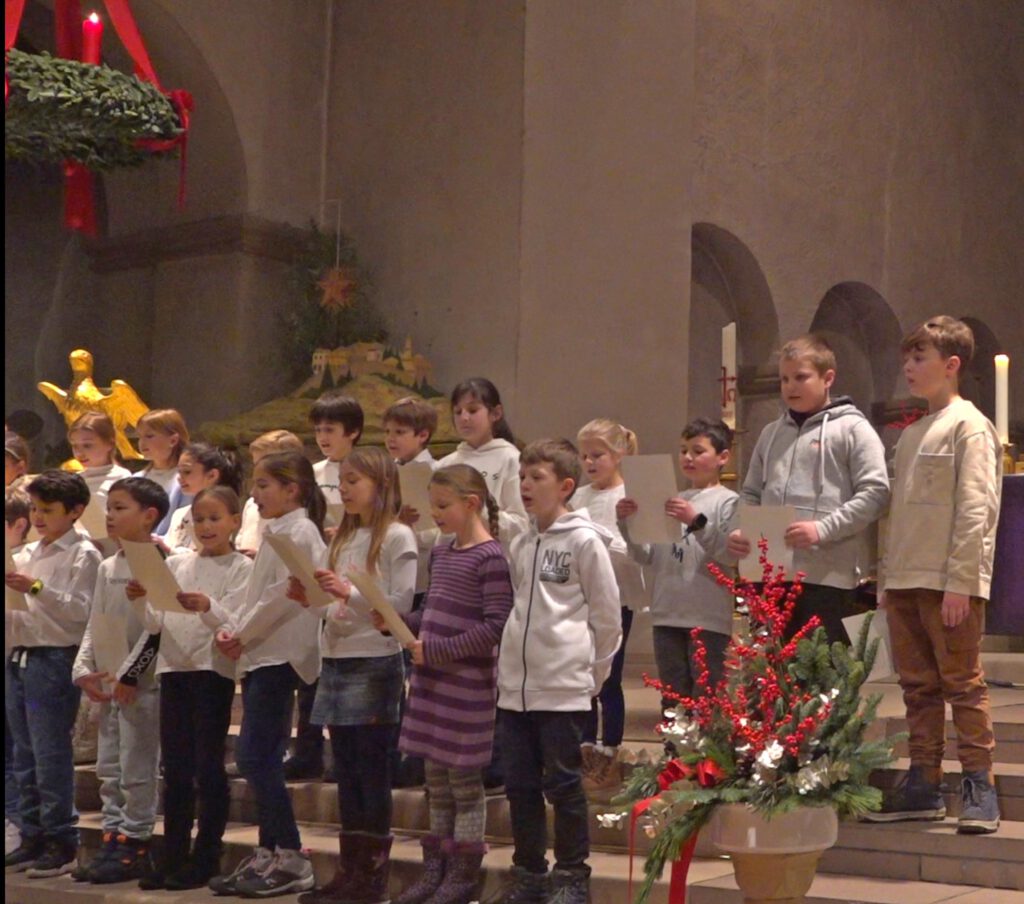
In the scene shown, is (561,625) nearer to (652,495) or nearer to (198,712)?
(652,495)

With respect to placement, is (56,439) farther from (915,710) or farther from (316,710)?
(915,710)

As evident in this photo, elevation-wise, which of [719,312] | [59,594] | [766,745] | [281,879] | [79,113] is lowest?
[281,879]

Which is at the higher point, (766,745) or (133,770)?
(766,745)

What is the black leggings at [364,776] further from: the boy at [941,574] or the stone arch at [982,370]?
the stone arch at [982,370]

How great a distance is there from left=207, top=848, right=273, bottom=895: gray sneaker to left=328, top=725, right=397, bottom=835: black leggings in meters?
0.29

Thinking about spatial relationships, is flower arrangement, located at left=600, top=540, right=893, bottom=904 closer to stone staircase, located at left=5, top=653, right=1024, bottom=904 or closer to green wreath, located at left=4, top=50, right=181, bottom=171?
stone staircase, located at left=5, top=653, right=1024, bottom=904

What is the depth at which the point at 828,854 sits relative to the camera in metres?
4.23

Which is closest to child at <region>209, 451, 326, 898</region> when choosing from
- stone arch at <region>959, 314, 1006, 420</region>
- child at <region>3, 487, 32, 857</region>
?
child at <region>3, 487, 32, 857</region>

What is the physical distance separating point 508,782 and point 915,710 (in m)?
1.14

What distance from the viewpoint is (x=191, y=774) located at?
477cm

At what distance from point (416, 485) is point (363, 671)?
29.1 inches

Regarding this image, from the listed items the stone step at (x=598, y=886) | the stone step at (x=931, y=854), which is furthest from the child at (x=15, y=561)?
the stone step at (x=931, y=854)

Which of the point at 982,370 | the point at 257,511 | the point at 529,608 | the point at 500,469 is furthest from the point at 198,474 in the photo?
the point at 982,370

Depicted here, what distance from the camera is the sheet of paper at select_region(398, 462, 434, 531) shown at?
4961 mm
